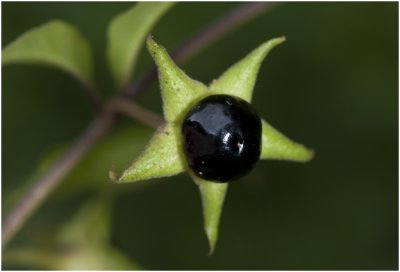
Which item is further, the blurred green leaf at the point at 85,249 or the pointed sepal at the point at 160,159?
the blurred green leaf at the point at 85,249

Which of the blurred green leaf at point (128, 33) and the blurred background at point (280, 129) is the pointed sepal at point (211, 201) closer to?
the blurred green leaf at point (128, 33)

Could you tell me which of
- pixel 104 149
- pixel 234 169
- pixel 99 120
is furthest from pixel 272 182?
pixel 234 169

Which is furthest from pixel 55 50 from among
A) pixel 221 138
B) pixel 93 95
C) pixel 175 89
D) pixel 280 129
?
pixel 280 129

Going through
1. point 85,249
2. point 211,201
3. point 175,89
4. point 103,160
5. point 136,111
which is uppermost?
point 175,89

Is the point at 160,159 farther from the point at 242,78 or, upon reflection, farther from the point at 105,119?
the point at 105,119

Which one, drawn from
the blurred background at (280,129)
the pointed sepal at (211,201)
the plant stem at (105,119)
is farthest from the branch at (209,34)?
the blurred background at (280,129)

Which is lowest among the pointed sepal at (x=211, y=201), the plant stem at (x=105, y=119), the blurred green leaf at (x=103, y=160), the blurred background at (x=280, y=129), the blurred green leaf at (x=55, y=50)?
the blurred background at (x=280, y=129)
